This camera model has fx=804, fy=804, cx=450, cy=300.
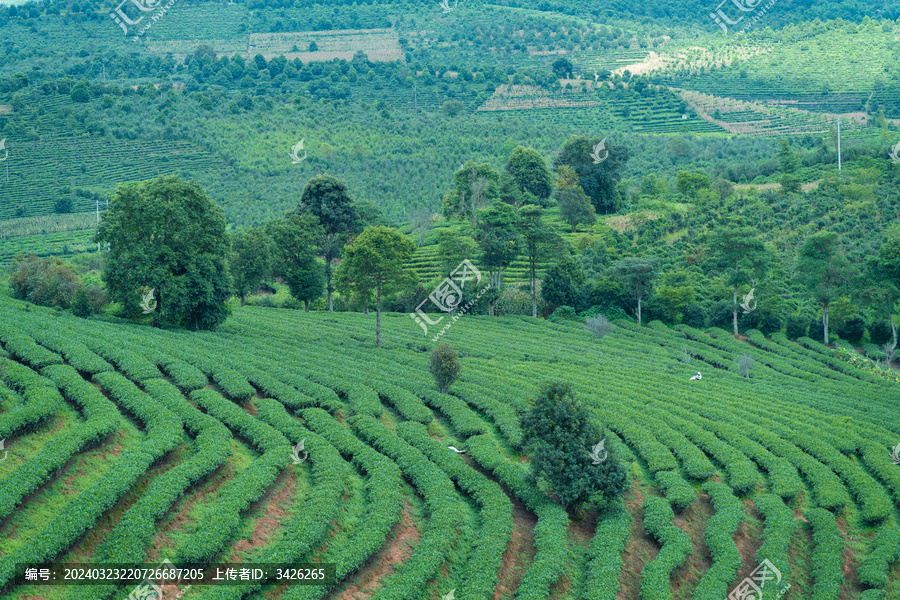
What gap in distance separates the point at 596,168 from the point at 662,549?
184ft

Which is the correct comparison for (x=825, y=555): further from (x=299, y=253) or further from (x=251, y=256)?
(x=251, y=256)

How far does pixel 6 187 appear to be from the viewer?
8594cm

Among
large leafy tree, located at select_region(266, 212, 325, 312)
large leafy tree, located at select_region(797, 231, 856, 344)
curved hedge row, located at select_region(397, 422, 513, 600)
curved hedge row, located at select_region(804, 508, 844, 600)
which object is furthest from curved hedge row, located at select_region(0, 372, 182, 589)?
large leafy tree, located at select_region(797, 231, 856, 344)

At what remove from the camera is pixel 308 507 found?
2275 centimetres

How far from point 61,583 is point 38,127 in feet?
308

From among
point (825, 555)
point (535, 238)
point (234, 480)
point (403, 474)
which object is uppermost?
point (535, 238)

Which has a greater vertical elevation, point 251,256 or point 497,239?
point 251,256

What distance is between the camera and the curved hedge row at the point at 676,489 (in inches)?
1045

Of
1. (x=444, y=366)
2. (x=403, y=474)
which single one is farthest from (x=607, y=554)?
(x=444, y=366)

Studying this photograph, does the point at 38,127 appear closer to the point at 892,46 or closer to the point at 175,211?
the point at 175,211

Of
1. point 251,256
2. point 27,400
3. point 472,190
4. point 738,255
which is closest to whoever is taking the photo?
point 27,400

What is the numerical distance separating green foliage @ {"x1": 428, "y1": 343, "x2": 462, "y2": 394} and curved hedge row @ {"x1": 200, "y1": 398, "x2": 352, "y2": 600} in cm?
733

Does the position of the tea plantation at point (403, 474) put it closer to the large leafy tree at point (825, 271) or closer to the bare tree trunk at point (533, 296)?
the large leafy tree at point (825, 271)

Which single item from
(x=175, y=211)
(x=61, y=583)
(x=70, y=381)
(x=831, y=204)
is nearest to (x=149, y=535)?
(x=61, y=583)
